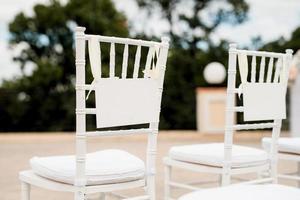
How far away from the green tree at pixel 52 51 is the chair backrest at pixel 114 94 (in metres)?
8.11

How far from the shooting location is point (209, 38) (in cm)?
1095

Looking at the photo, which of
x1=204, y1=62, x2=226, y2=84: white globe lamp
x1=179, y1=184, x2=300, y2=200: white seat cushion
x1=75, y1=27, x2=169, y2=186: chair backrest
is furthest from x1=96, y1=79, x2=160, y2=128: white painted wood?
x1=204, y1=62, x2=226, y2=84: white globe lamp

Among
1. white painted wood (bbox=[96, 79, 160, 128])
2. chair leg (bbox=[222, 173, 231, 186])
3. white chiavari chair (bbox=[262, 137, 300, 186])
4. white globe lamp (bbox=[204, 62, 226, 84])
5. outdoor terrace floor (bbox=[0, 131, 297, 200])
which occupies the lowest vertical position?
outdoor terrace floor (bbox=[0, 131, 297, 200])

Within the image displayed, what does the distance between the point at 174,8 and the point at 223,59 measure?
1805 mm

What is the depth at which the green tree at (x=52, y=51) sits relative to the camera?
9.89 m

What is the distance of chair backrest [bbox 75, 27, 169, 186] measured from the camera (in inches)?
64.6

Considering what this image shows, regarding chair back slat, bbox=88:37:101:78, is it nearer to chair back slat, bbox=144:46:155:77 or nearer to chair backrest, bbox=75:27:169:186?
chair backrest, bbox=75:27:169:186

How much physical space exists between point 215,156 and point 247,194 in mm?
797

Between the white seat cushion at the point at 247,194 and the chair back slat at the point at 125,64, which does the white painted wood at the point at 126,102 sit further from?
the white seat cushion at the point at 247,194

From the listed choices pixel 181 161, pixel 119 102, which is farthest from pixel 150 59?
pixel 181 161

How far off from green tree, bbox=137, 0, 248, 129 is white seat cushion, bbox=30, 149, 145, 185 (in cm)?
813

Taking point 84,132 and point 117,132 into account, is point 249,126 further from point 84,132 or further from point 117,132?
point 84,132

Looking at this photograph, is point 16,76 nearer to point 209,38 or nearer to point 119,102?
point 209,38

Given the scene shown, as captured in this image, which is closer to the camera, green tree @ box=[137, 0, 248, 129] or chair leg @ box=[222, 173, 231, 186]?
chair leg @ box=[222, 173, 231, 186]
